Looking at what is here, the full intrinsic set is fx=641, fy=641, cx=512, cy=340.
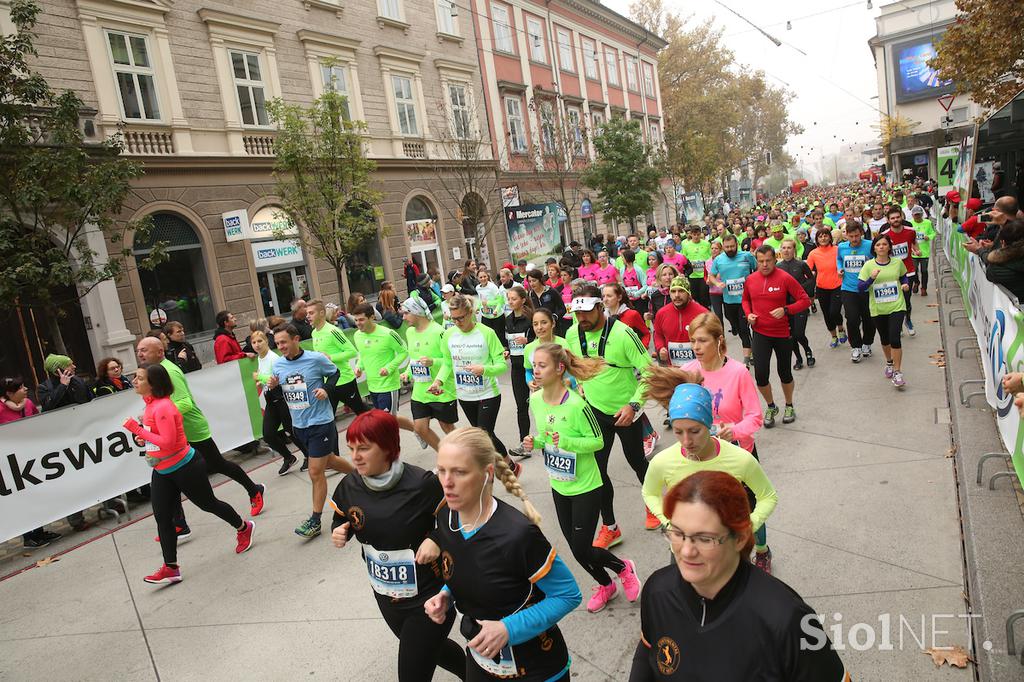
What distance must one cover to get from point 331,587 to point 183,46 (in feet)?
54.8

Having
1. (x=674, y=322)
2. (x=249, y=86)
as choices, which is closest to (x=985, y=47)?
(x=674, y=322)

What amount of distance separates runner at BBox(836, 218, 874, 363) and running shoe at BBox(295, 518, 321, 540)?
7.21 m

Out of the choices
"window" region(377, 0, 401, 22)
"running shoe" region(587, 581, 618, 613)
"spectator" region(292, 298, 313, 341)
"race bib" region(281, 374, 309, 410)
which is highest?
"window" region(377, 0, 401, 22)

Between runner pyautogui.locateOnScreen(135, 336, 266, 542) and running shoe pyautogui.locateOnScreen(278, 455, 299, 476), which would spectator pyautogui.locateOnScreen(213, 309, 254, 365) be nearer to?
running shoe pyautogui.locateOnScreen(278, 455, 299, 476)

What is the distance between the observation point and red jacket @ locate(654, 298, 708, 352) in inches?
261

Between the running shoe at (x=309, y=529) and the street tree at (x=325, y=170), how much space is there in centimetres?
Result: 1008

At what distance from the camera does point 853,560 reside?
434 centimetres

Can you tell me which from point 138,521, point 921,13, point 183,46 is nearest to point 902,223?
point 138,521

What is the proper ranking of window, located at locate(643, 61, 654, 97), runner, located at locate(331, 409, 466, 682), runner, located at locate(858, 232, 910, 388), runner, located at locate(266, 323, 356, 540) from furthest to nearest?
window, located at locate(643, 61, 654, 97) < runner, located at locate(858, 232, 910, 388) < runner, located at locate(266, 323, 356, 540) < runner, located at locate(331, 409, 466, 682)

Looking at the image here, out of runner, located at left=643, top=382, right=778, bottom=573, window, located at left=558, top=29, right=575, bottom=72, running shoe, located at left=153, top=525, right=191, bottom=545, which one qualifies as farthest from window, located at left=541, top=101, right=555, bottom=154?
runner, located at left=643, top=382, right=778, bottom=573

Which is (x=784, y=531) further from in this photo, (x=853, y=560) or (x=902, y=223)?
(x=902, y=223)

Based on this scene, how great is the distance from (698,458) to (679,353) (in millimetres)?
3608

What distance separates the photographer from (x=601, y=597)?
4.25 m

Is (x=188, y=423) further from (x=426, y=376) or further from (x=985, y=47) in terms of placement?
(x=985, y=47)
